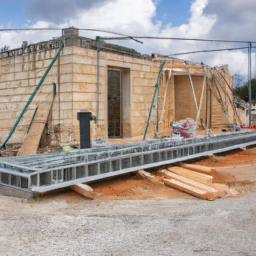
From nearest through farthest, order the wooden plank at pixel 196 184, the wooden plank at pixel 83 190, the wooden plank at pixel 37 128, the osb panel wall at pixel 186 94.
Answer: the wooden plank at pixel 83 190
the wooden plank at pixel 196 184
the wooden plank at pixel 37 128
the osb panel wall at pixel 186 94

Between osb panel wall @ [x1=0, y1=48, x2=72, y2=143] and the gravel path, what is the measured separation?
6.18 metres

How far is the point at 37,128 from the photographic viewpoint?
488 inches

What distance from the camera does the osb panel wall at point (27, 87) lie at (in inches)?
484

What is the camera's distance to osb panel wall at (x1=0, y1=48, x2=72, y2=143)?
12.3 m

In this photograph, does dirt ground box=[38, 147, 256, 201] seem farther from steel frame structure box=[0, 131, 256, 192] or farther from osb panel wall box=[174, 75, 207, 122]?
osb panel wall box=[174, 75, 207, 122]

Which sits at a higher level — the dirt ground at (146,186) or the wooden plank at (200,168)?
the wooden plank at (200,168)

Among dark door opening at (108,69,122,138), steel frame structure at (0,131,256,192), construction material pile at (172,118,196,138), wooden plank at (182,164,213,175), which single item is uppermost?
dark door opening at (108,69,122,138)

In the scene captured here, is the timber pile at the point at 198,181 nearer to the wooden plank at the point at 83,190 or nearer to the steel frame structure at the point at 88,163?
the steel frame structure at the point at 88,163

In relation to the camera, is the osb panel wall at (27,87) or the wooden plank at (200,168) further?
the osb panel wall at (27,87)

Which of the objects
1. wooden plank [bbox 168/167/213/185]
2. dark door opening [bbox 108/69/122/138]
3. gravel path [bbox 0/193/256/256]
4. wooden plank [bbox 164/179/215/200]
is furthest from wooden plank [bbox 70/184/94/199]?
dark door opening [bbox 108/69/122/138]

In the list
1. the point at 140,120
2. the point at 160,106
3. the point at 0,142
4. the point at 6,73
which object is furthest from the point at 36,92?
the point at 160,106

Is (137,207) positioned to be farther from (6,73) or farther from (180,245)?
(6,73)

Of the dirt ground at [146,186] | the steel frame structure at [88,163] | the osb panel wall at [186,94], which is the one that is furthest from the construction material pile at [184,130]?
the osb panel wall at [186,94]

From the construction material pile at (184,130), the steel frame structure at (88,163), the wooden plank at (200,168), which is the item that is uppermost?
the construction material pile at (184,130)
